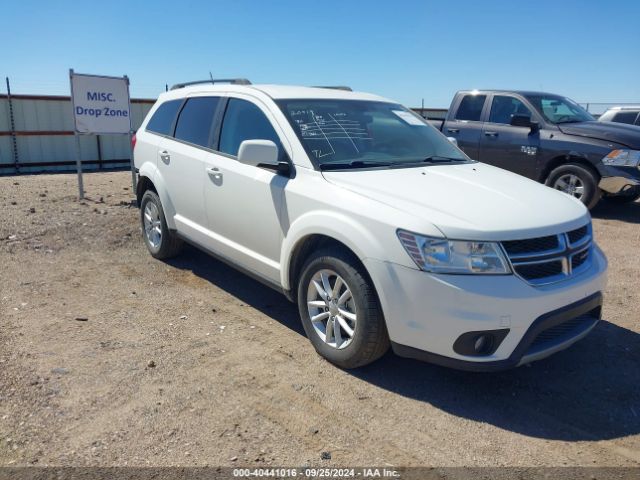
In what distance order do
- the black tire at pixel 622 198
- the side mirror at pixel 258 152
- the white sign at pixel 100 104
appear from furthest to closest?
the white sign at pixel 100 104 → the black tire at pixel 622 198 → the side mirror at pixel 258 152

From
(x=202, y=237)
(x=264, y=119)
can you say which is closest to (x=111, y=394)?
(x=202, y=237)

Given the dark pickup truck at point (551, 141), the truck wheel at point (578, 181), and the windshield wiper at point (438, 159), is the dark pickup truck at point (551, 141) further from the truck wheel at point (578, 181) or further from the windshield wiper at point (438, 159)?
the windshield wiper at point (438, 159)

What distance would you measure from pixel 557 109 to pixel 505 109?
81 cm

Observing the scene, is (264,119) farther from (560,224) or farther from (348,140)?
(560,224)

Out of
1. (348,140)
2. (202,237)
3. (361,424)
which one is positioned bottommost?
(361,424)

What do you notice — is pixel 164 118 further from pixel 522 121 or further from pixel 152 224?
pixel 522 121

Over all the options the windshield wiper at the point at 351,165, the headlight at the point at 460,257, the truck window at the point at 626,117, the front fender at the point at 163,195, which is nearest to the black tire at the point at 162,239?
the front fender at the point at 163,195

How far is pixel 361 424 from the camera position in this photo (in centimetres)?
303

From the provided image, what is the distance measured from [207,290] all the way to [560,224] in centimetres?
316

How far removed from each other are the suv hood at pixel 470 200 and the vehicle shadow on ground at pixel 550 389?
3.33ft

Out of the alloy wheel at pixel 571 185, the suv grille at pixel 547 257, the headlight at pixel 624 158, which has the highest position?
the headlight at pixel 624 158

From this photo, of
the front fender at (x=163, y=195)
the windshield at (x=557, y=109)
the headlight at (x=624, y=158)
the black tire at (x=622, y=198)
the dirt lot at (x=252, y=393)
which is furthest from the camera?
the windshield at (x=557, y=109)

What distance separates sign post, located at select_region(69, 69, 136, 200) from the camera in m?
9.33

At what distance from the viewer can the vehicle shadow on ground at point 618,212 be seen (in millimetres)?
8336
